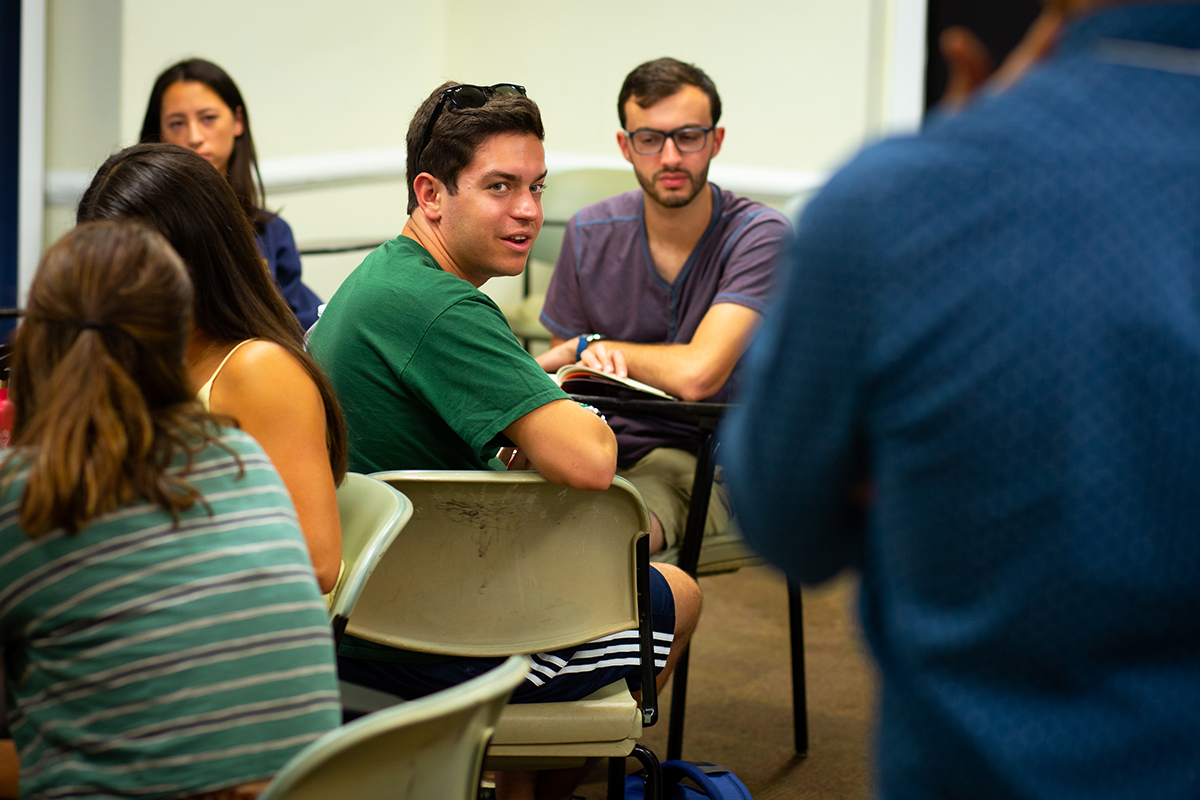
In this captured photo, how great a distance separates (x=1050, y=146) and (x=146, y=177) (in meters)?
1.10

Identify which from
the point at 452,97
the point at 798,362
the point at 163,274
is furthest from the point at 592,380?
the point at 798,362

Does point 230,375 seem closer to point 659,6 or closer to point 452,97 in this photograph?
point 452,97

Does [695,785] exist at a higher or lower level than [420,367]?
lower

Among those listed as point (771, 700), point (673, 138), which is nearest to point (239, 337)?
point (673, 138)

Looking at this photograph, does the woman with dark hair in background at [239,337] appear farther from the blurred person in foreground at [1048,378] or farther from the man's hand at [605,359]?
the man's hand at [605,359]

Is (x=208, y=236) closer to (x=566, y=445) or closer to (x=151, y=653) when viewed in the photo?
(x=566, y=445)

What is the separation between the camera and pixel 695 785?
1818 mm

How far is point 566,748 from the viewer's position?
59.7 inches

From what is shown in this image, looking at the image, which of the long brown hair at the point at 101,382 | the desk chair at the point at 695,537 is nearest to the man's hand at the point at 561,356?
the desk chair at the point at 695,537

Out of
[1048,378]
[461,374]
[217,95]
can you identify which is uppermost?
[217,95]

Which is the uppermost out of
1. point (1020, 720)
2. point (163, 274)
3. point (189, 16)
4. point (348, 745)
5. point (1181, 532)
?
point (189, 16)

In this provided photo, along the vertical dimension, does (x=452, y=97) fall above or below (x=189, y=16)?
below

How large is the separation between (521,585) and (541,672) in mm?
118

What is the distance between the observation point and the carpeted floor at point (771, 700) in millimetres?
2303
